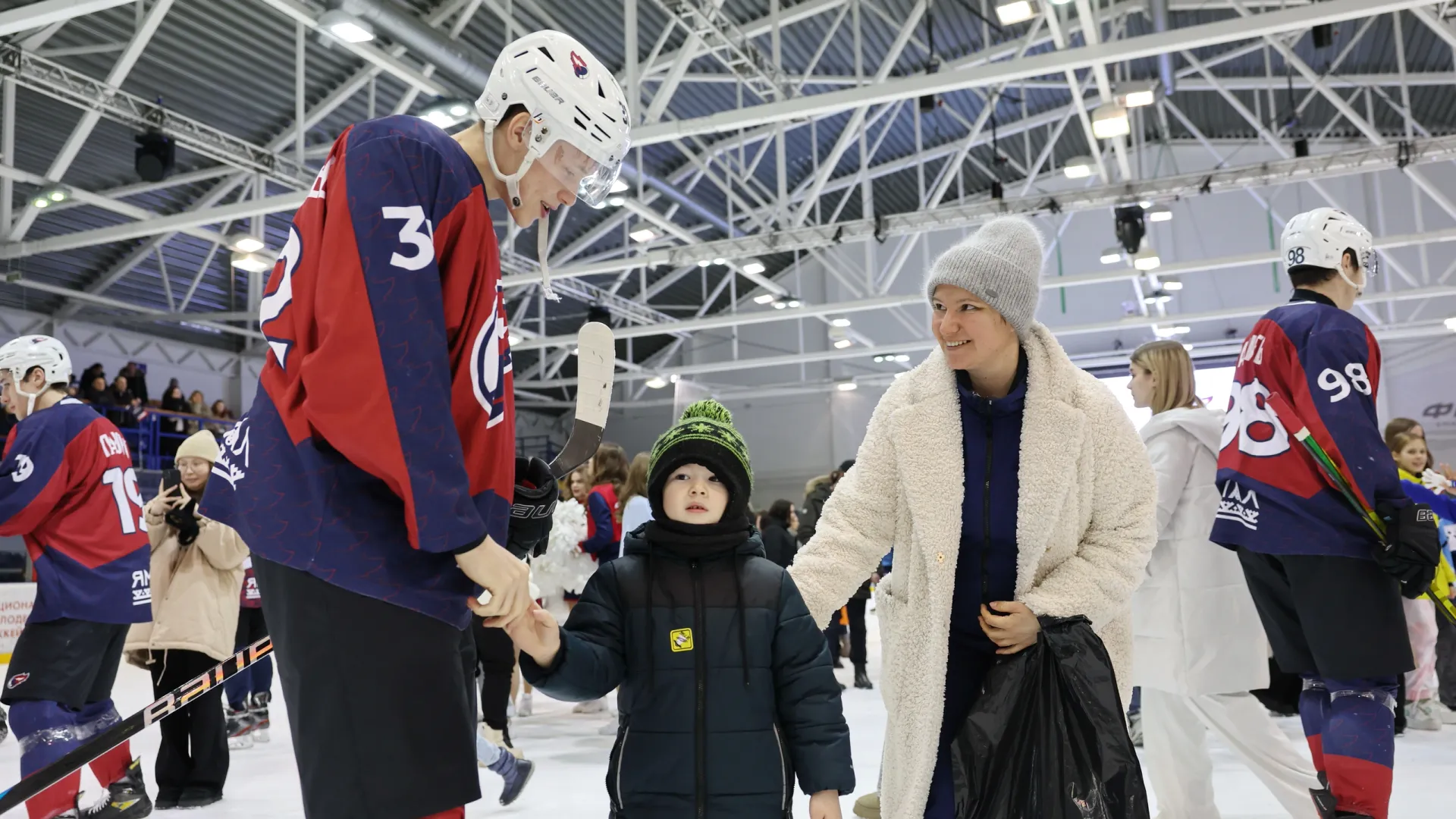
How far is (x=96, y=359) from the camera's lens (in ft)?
54.1

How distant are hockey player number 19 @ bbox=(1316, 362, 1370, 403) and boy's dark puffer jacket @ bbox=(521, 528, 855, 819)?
154 centimetres

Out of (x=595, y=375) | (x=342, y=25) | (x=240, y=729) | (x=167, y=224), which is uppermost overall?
(x=167, y=224)

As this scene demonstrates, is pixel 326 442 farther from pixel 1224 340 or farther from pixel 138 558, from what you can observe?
pixel 1224 340

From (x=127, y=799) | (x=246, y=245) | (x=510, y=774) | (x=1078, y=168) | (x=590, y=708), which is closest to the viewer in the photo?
(x=127, y=799)

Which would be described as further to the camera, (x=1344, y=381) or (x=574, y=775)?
(x=574, y=775)

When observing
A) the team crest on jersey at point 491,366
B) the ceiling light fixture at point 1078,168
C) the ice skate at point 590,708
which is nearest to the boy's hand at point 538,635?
the team crest on jersey at point 491,366

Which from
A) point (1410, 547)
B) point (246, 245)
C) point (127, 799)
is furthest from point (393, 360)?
point (246, 245)

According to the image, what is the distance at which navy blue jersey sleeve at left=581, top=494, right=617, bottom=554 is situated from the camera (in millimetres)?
5840

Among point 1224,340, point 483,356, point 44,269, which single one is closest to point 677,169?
point 44,269

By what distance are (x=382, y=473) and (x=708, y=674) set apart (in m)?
0.96

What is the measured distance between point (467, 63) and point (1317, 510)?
315 inches

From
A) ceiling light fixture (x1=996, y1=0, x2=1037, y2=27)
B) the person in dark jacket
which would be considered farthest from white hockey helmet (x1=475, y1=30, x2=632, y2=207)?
ceiling light fixture (x1=996, y1=0, x2=1037, y2=27)

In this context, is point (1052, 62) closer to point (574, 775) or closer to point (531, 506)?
point (574, 775)

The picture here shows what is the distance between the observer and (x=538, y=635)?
161 cm
